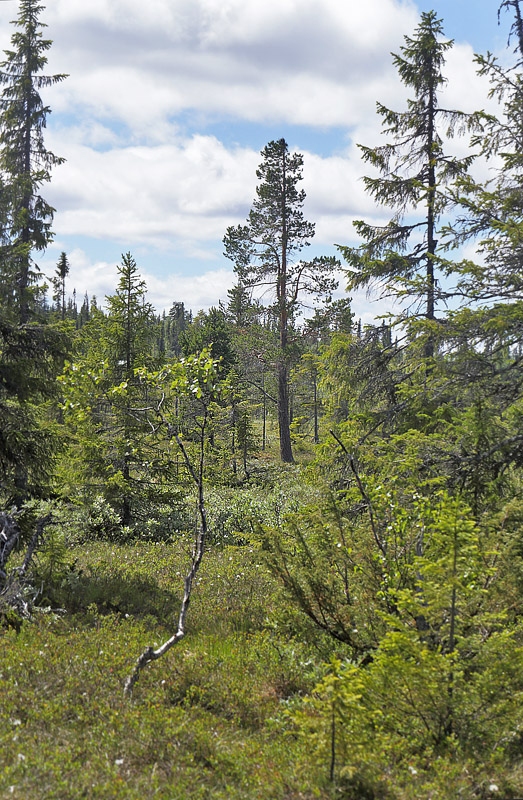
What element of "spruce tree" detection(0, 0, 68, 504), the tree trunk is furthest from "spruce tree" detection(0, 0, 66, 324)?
the tree trunk

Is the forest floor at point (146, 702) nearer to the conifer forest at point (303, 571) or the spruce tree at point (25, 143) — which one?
the conifer forest at point (303, 571)

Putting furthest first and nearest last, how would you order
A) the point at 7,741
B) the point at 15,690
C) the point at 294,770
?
the point at 15,690
the point at 7,741
the point at 294,770

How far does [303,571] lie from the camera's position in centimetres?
582

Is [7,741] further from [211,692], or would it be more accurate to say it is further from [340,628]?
[340,628]

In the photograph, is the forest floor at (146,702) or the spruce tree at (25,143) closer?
the forest floor at (146,702)

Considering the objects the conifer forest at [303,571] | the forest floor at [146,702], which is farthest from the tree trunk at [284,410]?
the forest floor at [146,702]

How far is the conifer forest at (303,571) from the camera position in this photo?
361cm

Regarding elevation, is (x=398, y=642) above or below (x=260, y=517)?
above

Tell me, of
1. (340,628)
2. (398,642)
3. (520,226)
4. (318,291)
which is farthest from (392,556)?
(318,291)

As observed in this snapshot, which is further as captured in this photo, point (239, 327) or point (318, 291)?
Answer: point (239, 327)

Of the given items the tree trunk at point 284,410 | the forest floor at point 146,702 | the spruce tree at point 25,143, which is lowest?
the forest floor at point 146,702

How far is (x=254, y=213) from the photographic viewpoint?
25562 mm

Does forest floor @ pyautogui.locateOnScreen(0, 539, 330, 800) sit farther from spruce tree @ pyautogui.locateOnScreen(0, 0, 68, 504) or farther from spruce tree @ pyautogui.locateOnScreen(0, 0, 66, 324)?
spruce tree @ pyautogui.locateOnScreen(0, 0, 66, 324)

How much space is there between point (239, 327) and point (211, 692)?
22954mm
